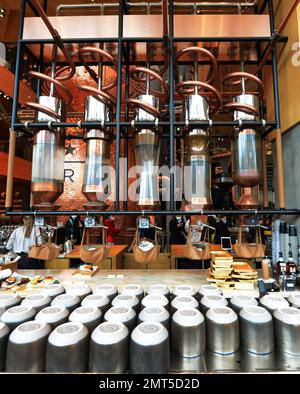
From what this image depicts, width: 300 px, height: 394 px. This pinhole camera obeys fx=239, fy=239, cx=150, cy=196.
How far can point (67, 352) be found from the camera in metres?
0.79

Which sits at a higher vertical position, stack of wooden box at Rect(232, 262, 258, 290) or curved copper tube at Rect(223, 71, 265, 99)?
curved copper tube at Rect(223, 71, 265, 99)

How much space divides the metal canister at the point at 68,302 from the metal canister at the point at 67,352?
28 cm

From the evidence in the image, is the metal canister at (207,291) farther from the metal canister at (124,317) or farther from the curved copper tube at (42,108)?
the curved copper tube at (42,108)

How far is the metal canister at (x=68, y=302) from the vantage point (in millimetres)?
1098

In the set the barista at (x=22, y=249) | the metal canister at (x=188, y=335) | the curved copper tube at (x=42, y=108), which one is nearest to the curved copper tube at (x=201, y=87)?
the curved copper tube at (x=42, y=108)

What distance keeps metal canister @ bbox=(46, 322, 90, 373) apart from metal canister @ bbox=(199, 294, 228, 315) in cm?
52

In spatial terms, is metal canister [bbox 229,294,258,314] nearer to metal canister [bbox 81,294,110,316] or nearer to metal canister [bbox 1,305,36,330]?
metal canister [bbox 81,294,110,316]

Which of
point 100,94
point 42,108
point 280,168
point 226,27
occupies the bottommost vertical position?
point 280,168

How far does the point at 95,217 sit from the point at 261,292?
1073 millimetres

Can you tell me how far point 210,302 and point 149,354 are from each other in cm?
40

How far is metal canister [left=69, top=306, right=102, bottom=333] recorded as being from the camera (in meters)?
0.93

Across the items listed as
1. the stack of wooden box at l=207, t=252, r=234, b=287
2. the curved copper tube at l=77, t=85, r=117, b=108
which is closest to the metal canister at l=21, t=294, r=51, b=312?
the stack of wooden box at l=207, t=252, r=234, b=287

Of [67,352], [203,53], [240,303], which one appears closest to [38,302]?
[67,352]

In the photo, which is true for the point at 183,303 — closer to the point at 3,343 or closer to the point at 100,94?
the point at 3,343
